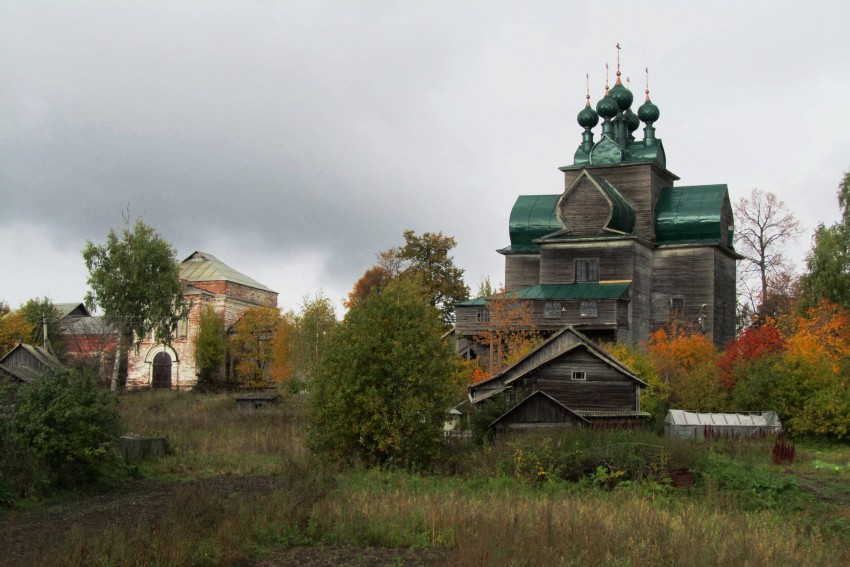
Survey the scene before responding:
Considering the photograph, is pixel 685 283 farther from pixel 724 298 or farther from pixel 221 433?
pixel 221 433

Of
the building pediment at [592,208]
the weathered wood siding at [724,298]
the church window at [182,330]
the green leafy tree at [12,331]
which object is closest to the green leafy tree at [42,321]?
the green leafy tree at [12,331]

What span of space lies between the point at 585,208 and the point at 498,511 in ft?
103

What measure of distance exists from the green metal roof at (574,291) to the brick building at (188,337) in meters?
23.5

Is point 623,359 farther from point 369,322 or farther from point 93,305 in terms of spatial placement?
point 93,305

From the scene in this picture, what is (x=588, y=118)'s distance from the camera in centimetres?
5147

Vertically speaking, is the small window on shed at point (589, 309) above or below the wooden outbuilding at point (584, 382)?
above

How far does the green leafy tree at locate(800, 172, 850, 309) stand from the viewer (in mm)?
38969

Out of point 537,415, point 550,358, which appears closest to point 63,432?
point 537,415

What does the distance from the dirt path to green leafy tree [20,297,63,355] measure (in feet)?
145

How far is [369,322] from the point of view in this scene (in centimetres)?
2314

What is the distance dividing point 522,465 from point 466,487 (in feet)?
5.66

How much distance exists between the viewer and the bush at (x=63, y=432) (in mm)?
18844

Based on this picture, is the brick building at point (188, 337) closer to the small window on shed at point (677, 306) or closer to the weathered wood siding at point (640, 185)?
the weathered wood siding at point (640, 185)

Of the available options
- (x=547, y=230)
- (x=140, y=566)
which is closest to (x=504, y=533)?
(x=140, y=566)
